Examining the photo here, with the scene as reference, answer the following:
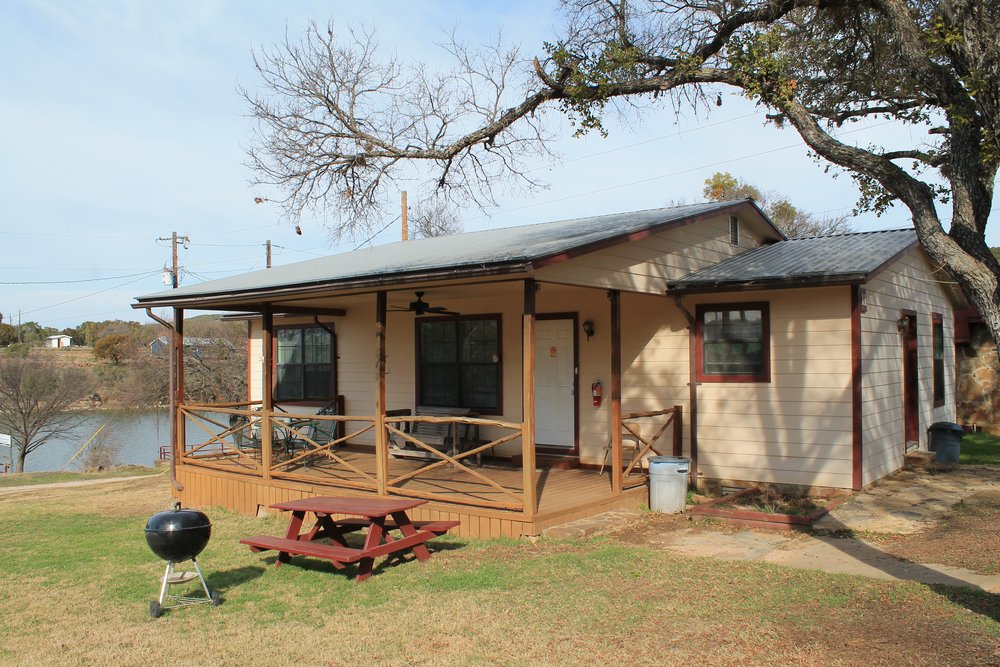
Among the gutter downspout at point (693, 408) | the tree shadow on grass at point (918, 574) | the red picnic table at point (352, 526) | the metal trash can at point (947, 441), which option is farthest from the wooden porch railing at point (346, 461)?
the metal trash can at point (947, 441)

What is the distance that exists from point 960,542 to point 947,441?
5515 millimetres

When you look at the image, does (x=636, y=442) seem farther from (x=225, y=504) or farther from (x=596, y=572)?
(x=225, y=504)

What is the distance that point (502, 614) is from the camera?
5184 millimetres

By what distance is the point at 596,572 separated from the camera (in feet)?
20.1

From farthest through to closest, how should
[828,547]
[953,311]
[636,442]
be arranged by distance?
[953,311] < [636,442] < [828,547]

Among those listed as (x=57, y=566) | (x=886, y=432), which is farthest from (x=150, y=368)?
(x=886, y=432)

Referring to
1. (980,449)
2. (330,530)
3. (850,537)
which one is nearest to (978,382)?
(980,449)

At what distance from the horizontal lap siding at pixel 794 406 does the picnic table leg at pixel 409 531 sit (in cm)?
427

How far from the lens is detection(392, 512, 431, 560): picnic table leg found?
6.75 meters

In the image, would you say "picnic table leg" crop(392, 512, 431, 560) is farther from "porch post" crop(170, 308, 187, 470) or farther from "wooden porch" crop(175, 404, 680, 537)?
"porch post" crop(170, 308, 187, 470)

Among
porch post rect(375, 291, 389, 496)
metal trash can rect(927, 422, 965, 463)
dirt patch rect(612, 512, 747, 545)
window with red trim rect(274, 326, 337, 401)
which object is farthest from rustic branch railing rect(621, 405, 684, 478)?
window with red trim rect(274, 326, 337, 401)

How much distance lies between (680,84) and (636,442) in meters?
4.27

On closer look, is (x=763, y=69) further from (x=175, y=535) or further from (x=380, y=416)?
(x=175, y=535)

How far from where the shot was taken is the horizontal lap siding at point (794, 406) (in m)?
8.91
